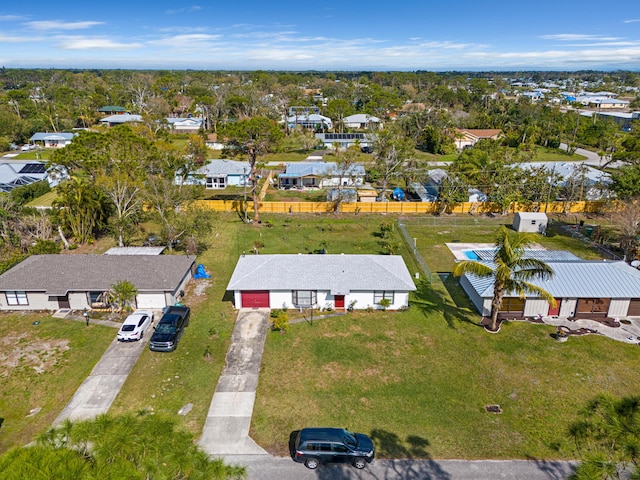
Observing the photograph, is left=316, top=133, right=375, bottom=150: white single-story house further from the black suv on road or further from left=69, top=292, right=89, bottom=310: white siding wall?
the black suv on road

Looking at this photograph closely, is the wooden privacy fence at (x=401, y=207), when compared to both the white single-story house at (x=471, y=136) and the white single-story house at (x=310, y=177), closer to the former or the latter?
the white single-story house at (x=310, y=177)

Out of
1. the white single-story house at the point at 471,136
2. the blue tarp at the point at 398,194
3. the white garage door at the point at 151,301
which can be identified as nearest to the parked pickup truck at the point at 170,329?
the white garage door at the point at 151,301

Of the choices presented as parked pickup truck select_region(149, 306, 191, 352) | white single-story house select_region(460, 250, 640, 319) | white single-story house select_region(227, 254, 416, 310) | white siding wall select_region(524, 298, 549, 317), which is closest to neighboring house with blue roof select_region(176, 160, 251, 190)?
white single-story house select_region(227, 254, 416, 310)

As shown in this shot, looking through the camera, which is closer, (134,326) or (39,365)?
(39,365)

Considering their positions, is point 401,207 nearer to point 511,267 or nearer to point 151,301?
point 511,267

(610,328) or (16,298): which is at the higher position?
(16,298)

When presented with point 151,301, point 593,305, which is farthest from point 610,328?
point 151,301

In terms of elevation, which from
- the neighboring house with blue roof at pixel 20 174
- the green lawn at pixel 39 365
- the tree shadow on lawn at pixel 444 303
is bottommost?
the tree shadow on lawn at pixel 444 303

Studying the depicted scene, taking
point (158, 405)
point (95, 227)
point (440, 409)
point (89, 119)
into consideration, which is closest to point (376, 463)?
point (440, 409)
